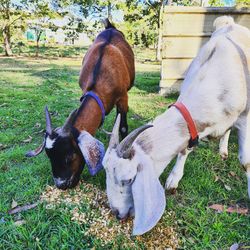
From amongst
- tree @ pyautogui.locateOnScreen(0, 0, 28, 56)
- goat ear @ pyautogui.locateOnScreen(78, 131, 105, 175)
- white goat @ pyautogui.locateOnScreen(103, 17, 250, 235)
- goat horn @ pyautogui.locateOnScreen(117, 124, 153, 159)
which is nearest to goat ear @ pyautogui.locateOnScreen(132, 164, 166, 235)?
white goat @ pyautogui.locateOnScreen(103, 17, 250, 235)

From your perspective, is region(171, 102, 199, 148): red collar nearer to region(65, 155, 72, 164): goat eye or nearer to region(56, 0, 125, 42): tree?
region(65, 155, 72, 164): goat eye

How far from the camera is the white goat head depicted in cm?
187

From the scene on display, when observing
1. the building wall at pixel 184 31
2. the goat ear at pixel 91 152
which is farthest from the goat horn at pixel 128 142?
the building wall at pixel 184 31

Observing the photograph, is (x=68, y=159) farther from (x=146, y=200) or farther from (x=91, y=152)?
(x=146, y=200)

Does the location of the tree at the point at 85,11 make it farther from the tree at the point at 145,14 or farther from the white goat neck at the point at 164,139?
the white goat neck at the point at 164,139

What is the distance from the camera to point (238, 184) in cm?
303

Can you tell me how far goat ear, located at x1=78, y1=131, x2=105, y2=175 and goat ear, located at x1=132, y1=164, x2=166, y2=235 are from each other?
60 cm

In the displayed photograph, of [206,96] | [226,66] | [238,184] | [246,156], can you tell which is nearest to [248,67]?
[226,66]

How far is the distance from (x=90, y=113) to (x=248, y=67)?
1.47 m

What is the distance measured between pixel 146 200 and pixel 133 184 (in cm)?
17

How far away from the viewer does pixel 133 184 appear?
203 cm

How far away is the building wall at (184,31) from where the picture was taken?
19.5 ft

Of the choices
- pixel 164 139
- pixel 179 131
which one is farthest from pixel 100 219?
pixel 179 131

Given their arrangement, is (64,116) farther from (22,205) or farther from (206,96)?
(206,96)
